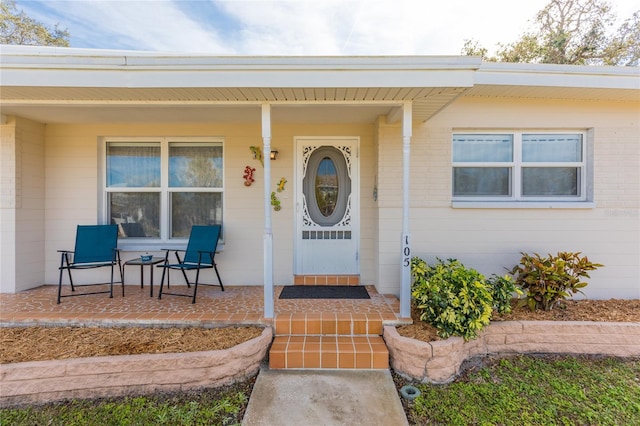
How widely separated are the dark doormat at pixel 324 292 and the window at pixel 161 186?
1547 millimetres

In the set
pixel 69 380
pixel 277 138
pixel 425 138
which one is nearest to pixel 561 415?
pixel 425 138

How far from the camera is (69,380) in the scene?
2.54 meters

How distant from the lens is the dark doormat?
4016 mm

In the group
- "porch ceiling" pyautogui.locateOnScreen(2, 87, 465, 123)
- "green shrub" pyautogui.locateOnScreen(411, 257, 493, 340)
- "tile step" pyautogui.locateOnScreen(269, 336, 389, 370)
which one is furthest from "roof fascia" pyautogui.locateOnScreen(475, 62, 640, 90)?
"tile step" pyautogui.locateOnScreen(269, 336, 389, 370)

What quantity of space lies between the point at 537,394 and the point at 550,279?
1.39 meters

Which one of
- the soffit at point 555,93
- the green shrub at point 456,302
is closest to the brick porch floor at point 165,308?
the green shrub at point 456,302

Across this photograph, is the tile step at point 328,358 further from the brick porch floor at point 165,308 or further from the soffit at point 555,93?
the soffit at point 555,93

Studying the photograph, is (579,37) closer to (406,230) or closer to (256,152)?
(406,230)

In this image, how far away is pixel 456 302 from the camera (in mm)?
2957

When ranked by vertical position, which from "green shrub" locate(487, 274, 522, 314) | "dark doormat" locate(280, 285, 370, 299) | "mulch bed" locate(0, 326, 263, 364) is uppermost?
"green shrub" locate(487, 274, 522, 314)

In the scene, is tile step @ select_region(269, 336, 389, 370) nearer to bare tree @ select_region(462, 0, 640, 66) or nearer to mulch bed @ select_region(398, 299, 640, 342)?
mulch bed @ select_region(398, 299, 640, 342)

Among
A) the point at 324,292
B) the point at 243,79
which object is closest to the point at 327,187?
the point at 324,292

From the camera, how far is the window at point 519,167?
14.3ft

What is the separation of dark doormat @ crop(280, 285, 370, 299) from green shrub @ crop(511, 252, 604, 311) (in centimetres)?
→ 185
